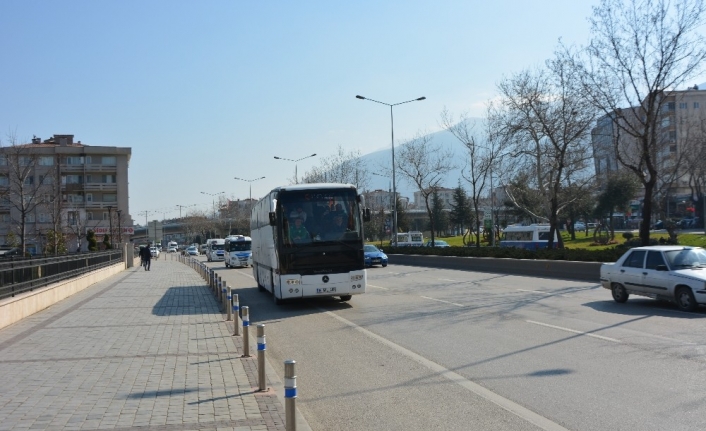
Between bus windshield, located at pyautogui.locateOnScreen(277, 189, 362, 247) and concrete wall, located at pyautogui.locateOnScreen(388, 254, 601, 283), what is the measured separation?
38.1 ft

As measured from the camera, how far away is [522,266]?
106 ft

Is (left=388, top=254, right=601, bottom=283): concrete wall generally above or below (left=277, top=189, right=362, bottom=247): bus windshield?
below

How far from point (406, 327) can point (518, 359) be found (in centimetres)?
427

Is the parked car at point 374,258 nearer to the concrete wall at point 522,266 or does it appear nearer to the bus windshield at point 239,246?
the concrete wall at point 522,266

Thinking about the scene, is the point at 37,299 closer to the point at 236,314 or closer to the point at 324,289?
the point at 324,289

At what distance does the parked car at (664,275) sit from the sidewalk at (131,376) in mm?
9707

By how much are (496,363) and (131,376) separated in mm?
5247

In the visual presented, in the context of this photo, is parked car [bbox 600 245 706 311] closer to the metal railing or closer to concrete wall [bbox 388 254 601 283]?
concrete wall [bbox 388 254 601 283]

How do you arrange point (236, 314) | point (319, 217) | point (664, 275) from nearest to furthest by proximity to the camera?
point (236, 314) → point (664, 275) → point (319, 217)

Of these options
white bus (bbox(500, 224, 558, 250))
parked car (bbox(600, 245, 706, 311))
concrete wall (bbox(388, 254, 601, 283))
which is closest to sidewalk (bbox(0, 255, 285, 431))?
parked car (bbox(600, 245, 706, 311))

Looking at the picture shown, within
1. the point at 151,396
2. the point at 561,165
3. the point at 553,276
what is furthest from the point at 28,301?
the point at 561,165

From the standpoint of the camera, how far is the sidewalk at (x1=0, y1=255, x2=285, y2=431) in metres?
7.24

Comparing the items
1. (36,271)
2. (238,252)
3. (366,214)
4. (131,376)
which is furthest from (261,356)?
(238,252)

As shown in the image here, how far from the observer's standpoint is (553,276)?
29.1m
